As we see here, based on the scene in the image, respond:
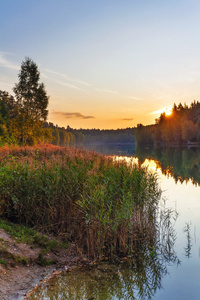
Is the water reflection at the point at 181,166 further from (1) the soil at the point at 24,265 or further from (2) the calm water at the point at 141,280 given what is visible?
(1) the soil at the point at 24,265

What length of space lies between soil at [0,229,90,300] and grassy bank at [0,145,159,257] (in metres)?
0.58

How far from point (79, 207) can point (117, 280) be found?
267 cm

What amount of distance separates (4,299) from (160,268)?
13.9 feet

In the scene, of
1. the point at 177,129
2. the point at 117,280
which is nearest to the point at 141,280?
the point at 117,280

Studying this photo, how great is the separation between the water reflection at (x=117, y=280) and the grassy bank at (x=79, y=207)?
47 centimetres

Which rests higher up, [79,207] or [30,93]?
[30,93]

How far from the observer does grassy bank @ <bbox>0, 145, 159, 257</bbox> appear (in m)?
7.59

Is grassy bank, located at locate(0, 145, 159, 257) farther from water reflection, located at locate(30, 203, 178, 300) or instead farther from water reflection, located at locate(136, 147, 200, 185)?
water reflection, located at locate(136, 147, 200, 185)

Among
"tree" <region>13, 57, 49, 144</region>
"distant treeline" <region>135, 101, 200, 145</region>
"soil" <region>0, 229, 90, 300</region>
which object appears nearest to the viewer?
"soil" <region>0, 229, 90, 300</region>

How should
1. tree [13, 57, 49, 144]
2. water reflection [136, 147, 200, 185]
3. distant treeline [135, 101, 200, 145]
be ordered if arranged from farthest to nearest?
distant treeline [135, 101, 200, 145]
tree [13, 57, 49, 144]
water reflection [136, 147, 200, 185]

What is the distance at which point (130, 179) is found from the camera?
987 cm

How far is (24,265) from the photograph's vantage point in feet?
20.9

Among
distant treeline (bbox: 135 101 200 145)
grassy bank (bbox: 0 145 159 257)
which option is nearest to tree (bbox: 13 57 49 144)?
grassy bank (bbox: 0 145 159 257)

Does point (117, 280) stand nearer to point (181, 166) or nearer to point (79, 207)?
point (79, 207)
